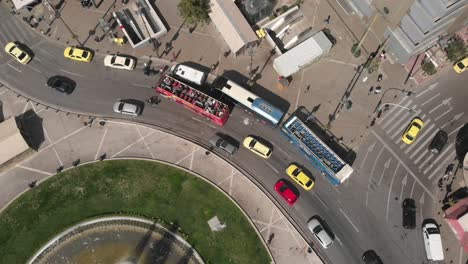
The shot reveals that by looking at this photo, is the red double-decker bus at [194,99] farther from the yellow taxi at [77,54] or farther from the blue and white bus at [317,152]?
the yellow taxi at [77,54]

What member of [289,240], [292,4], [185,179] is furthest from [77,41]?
[289,240]

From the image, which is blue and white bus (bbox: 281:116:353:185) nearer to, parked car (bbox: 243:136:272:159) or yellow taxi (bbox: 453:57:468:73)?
parked car (bbox: 243:136:272:159)

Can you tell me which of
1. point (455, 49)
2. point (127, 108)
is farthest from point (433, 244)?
point (127, 108)

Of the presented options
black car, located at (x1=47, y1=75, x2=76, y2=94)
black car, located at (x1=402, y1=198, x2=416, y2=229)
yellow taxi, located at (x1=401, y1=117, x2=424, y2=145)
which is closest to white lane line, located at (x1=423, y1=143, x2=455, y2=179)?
yellow taxi, located at (x1=401, y1=117, x2=424, y2=145)

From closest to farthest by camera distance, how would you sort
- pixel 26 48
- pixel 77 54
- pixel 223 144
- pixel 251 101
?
pixel 223 144, pixel 251 101, pixel 77 54, pixel 26 48

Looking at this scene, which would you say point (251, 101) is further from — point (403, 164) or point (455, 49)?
point (455, 49)

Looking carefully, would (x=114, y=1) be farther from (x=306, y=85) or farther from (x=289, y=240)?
(x=289, y=240)

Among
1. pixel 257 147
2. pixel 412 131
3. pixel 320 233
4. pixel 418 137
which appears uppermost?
pixel 257 147
